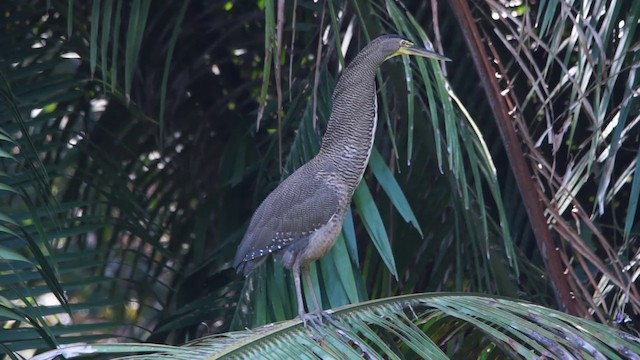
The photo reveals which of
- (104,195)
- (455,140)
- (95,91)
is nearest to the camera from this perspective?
(455,140)

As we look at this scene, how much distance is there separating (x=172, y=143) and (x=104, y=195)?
68 centimetres

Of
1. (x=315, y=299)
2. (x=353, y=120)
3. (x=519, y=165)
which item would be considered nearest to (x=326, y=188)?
(x=353, y=120)

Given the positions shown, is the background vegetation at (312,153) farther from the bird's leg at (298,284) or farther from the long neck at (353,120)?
the bird's leg at (298,284)

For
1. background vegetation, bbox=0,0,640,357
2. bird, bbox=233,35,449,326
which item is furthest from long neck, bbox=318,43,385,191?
background vegetation, bbox=0,0,640,357

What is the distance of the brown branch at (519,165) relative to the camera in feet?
11.5

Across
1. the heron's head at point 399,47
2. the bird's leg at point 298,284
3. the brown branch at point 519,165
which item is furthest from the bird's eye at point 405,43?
the bird's leg at point 298,284

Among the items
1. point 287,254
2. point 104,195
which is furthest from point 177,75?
point 287,254

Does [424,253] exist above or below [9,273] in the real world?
below

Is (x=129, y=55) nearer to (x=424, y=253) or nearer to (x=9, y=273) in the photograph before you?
(x=9, y=273)

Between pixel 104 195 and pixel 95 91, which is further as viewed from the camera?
pixel 95 91

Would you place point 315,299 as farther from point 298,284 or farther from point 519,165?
point 519,165

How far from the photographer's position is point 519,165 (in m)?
3.54

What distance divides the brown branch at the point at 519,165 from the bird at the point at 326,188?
215 millimetres

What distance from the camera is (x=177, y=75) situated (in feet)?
16.6
